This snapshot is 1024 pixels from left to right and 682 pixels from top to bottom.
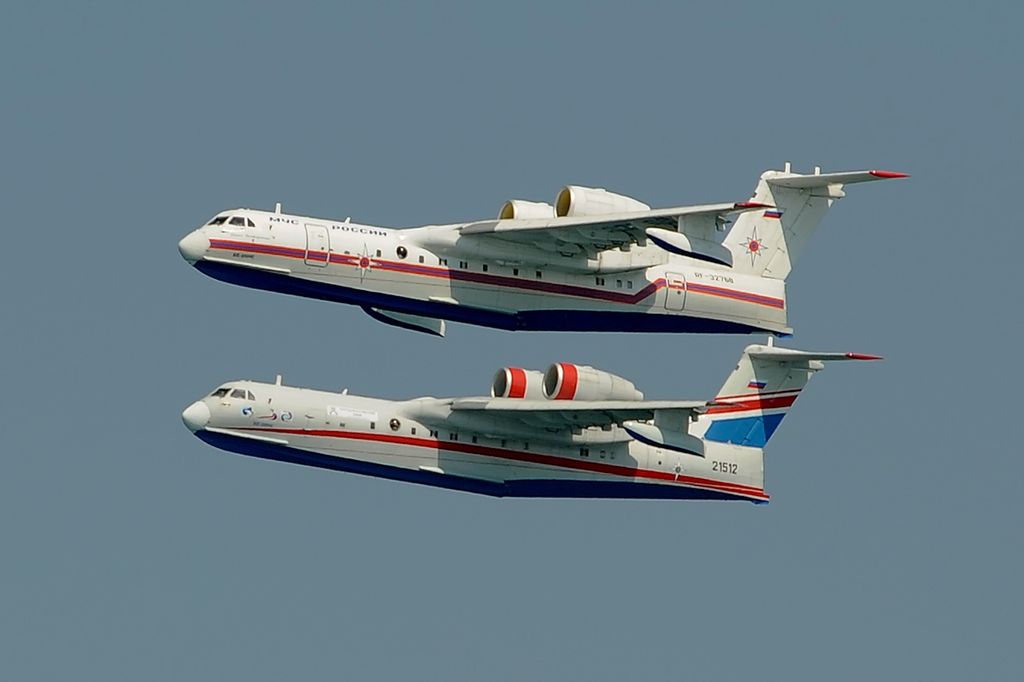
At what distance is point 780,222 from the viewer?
5872 cm

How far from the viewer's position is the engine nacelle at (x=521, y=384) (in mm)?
54500

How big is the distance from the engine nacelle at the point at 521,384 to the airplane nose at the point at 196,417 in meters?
5.76

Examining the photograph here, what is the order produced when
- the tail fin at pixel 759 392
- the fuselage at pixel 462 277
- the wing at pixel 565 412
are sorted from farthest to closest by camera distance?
the tail fin at pixel 759 392, the fuselage at pixel 462 277, the wing at pixel 565 412

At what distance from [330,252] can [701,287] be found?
25.7ft

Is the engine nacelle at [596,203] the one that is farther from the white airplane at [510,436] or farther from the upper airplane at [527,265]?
the white airplane at [510,436]

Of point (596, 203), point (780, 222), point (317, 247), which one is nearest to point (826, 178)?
point (780, 222)

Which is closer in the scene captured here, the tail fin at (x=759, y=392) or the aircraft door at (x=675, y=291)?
the aircraft door at (x=675, y=291)

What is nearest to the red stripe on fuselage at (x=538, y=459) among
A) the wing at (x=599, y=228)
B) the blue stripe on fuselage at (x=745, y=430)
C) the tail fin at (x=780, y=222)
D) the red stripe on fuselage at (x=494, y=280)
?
the blue stripe on fuselage at (x=745, y=430)

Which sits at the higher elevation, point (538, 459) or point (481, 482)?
point (538, 459)

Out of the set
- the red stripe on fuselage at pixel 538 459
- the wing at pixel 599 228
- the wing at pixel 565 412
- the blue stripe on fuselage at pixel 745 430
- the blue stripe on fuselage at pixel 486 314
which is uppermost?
the wing at pixel 599 228

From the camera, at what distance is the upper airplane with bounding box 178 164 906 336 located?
53.2 meters

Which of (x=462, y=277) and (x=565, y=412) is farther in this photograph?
(x=462, y=277)

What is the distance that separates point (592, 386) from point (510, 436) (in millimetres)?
2144

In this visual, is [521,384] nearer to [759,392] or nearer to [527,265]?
[527,265]
